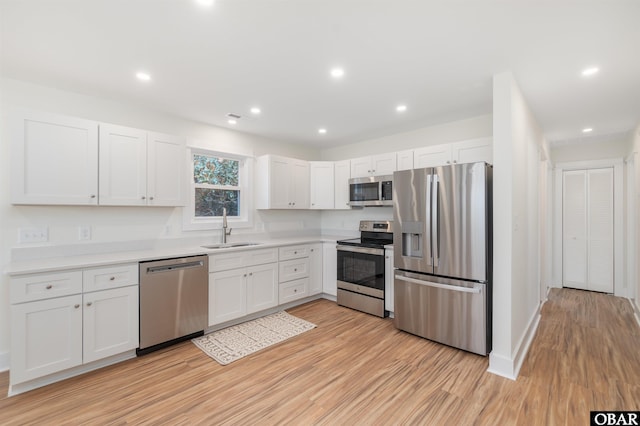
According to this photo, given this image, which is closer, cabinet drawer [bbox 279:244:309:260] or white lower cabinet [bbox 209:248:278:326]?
white lower cabinet [bbox 209:248:278:326]

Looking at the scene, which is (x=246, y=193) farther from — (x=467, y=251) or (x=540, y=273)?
(x=540, y=273)

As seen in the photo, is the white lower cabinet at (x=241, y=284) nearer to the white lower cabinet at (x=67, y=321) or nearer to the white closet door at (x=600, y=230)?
the white lower cabinet at (x=67, y=321)

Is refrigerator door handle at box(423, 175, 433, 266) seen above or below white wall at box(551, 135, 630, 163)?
below

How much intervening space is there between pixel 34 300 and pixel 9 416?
75cm

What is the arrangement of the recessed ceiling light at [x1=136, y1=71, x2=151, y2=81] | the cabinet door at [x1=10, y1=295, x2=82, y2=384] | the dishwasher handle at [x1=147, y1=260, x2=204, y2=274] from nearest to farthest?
the cabinet door at [x1=10, y1=295, x2=82, y2=384] → the recessed ceiling light at [x1=136, y1=71, x2=151, y2=81] → the dishwasher handle at [x1=147, y1=260, x2=204, y2=274]

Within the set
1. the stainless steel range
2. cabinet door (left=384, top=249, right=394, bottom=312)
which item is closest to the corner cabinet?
the stainless steel range

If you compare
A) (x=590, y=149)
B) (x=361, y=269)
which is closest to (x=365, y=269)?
(x=361, y=269)

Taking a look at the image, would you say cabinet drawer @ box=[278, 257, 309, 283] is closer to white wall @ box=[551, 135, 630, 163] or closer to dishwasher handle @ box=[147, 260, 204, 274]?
dishwasher handle @ box=[147, 260, 204, 274]

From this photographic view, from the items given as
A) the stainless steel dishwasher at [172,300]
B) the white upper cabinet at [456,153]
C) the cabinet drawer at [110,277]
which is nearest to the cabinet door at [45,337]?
the cabinet drawer at [110,277]

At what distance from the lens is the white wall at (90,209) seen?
2.52 meters

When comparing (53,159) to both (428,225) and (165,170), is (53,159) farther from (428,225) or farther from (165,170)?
(428,225)

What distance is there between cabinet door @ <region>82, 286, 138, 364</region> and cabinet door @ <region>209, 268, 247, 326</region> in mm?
749

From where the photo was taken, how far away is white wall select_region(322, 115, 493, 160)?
352cm

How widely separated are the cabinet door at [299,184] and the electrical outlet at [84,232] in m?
2.53
